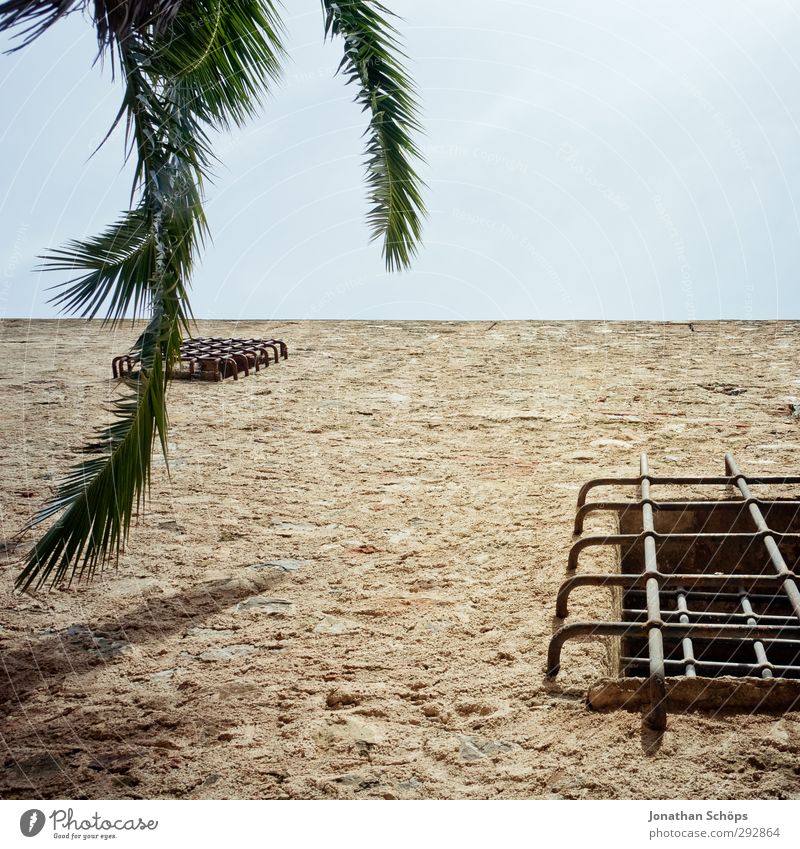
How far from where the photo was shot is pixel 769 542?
11.1 ft

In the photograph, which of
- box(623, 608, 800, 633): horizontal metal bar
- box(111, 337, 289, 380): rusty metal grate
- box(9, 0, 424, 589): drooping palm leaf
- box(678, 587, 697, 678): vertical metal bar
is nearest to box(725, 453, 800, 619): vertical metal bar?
box(623, 608, 800, 633): horizontal metal bar

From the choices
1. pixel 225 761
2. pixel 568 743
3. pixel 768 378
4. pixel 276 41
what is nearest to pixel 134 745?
pixel 225 761

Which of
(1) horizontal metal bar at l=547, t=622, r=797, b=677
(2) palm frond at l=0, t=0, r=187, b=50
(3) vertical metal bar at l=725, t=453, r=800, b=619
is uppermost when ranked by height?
(2) palm frond at l=0, t=0, r=187, b=50

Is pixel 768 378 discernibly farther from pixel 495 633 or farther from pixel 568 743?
pixel 568 743

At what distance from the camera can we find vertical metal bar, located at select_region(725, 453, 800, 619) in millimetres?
2988

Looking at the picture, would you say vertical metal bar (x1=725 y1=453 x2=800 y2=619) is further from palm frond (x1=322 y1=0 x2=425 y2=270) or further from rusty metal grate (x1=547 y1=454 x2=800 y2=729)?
palm frond (x1=322 y1=0 x2=425 y2=270)

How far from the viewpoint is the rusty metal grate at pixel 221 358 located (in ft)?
24.0

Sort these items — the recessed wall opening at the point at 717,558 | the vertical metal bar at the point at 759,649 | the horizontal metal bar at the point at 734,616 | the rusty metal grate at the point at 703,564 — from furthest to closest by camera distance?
the recessed wall opening at the point at 717,558
the rusty metal grate at the point at 703,564
the horizontal metal bar at the point at 734,616
the vertical metal bar at the point at 759,649

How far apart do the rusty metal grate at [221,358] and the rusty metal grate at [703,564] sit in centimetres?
389

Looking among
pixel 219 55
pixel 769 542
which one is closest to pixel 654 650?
pixel 769 542

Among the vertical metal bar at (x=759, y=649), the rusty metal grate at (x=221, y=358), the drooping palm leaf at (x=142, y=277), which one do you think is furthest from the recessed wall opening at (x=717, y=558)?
the rusty metal grate at (x=221, y=358)

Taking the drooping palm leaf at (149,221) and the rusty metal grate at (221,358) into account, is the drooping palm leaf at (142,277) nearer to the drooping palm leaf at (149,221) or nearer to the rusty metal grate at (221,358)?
the drooping palm leaf at (149,221)

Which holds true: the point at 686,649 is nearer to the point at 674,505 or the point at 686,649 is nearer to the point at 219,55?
the point at 674,505

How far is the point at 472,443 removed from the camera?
5492 mm
